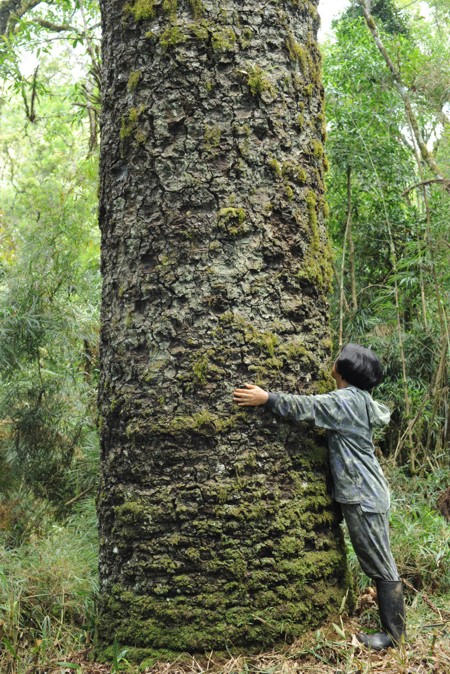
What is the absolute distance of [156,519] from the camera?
7.86 ft

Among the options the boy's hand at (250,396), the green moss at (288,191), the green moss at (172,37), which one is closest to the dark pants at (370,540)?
the boy's hand at (250,396)

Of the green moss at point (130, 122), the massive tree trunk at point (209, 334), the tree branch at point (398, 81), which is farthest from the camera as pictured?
the tree branch at point (398, 81)

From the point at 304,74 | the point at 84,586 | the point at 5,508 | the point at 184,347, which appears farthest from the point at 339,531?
the point at 5,508

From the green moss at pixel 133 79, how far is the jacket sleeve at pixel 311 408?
1.31 metres

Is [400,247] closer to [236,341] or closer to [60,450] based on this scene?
[60,450]

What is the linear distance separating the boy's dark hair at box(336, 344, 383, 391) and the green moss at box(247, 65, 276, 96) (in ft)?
3.72

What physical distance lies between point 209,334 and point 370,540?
1.08 meters

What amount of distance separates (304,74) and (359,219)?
17.1 ft

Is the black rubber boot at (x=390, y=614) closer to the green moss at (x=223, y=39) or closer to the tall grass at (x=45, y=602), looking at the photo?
the tall grass at (x=45, y=602)

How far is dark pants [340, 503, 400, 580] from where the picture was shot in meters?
2.70

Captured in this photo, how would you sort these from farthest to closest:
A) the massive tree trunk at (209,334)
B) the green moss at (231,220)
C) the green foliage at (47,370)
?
the green foliage at (47,370) < the green moss at (231,220) < the massive tree trunk at (209,334)

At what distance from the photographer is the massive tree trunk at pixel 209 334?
2363 millimetres

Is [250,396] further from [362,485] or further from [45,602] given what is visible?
[45,602]

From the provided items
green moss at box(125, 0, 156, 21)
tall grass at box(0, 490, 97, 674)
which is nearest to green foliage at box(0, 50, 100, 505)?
tall grass at box(0, 490, 97, 674)
